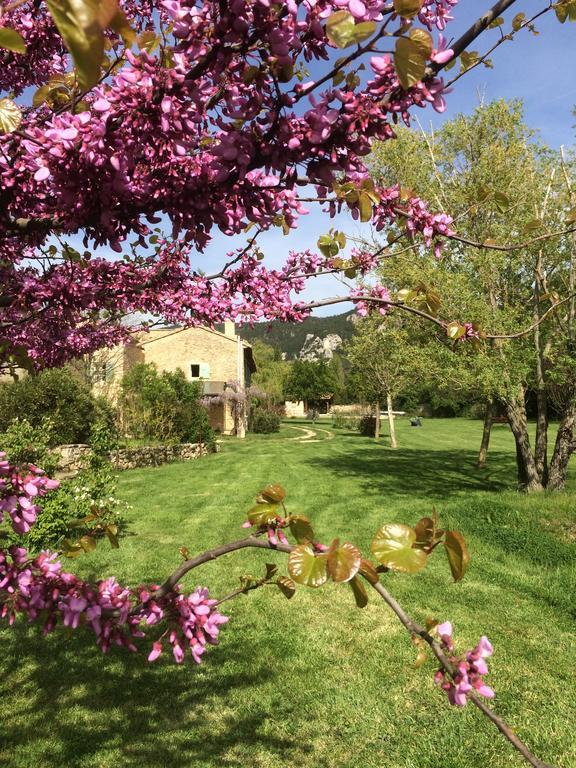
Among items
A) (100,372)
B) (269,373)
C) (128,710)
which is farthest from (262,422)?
(128,710)

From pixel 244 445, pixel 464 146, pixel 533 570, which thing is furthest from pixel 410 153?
pixel 244 445

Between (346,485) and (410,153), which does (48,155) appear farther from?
(410,153)

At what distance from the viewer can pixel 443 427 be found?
148 feet

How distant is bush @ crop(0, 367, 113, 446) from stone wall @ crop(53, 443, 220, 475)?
0.90 m

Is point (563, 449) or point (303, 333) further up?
point (303, 333)

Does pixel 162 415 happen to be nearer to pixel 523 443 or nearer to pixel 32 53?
pixel 523 443

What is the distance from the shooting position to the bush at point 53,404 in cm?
1767

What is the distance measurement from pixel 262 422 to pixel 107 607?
117 ft

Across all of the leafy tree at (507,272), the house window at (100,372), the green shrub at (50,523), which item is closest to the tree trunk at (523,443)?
the leafy tree at (507,272)

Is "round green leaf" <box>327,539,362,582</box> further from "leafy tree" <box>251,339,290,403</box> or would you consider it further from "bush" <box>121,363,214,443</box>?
"leafy tree" <box>251,339,290,403</box>

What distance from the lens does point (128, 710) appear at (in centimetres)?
428

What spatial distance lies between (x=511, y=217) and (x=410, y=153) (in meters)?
4.20

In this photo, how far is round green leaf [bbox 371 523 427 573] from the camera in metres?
1.06

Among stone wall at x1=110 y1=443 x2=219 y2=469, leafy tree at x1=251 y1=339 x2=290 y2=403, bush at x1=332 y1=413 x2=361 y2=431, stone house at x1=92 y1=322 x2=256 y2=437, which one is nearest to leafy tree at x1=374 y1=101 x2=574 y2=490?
stone wall at x1=110 y1=443 x2=219 y2=469
